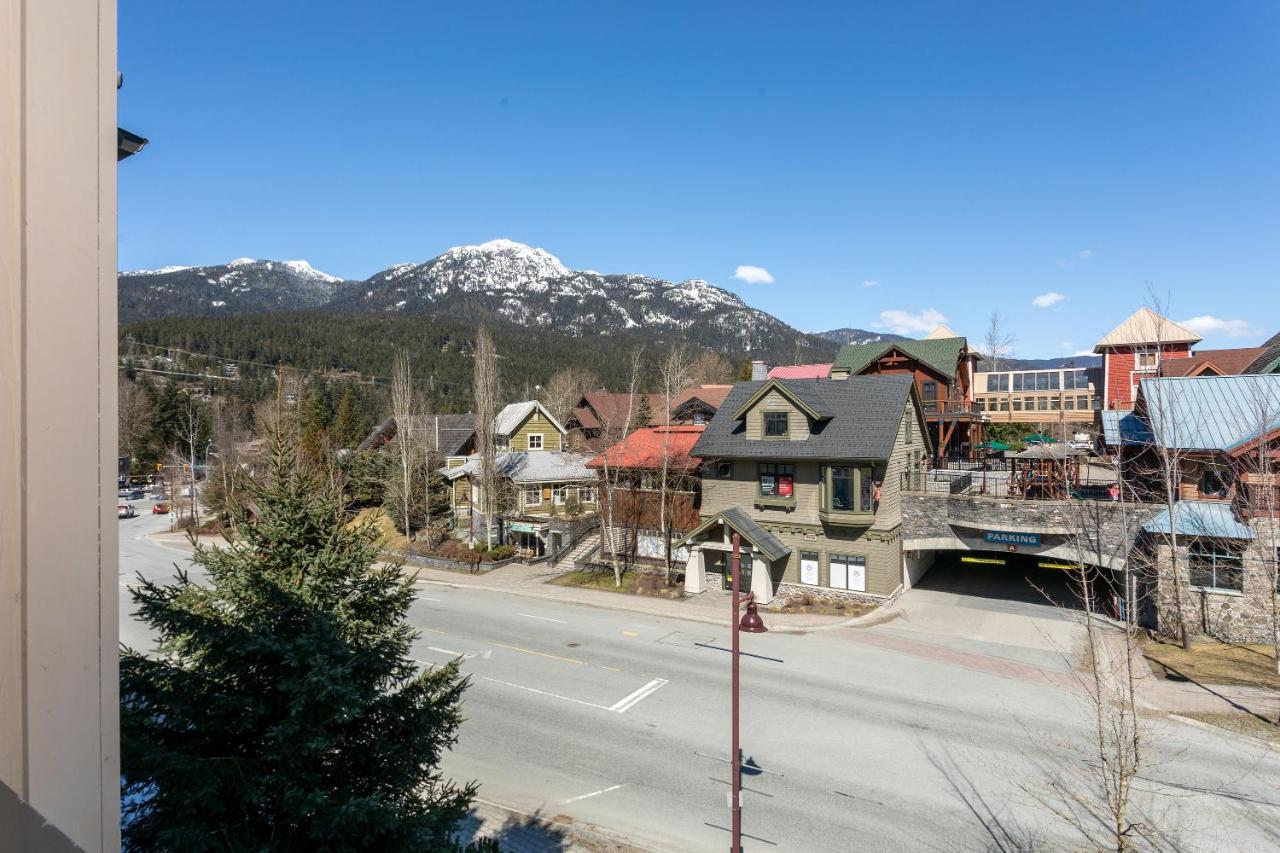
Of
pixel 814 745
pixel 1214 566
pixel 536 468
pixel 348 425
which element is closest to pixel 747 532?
pixel 814 745

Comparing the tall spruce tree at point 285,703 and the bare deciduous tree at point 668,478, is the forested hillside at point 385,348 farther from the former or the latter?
the tall spruce tree at point 285,703

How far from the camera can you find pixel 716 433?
29.3m

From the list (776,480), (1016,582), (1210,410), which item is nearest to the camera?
(1210,410)

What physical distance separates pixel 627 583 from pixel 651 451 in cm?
723

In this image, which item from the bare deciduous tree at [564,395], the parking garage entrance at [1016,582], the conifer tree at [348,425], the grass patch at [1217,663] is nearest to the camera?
the grass patch at [1217,663]

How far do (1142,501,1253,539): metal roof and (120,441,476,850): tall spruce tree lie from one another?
22.0m

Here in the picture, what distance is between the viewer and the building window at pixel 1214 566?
66.7 feet

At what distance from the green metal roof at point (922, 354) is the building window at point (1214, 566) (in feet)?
72.0

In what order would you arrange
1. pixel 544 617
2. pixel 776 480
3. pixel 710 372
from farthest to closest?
pixel 710 372
pixel 776 480
pixel 544 617

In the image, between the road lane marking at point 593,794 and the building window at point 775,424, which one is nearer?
the road lane marking at point 593,794

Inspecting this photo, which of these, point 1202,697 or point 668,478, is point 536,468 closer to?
point 668,478

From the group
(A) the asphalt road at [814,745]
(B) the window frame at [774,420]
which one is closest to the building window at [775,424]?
(B) the window frame at [774,420]

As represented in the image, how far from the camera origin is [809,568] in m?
27.0

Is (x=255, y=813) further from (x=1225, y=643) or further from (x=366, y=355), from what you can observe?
(x=366, y=355)
